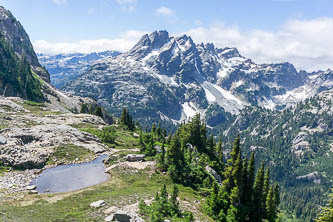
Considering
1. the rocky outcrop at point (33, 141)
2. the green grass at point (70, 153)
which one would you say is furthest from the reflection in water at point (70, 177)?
the rocky outcrop at point (33, 141)

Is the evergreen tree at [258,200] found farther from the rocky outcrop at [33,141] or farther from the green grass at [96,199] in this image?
the rocky outcrop at [33,141]

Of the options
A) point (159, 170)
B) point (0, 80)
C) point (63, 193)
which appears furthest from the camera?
point (0, 80)

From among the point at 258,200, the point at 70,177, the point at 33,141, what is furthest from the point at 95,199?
the point at 258,200

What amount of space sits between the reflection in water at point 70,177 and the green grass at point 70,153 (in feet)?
10.2

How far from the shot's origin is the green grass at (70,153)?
218 feet

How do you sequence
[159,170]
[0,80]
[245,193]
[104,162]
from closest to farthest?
1. [245,193]
2. [159,170]
3. [104,162]
4. [0,80]

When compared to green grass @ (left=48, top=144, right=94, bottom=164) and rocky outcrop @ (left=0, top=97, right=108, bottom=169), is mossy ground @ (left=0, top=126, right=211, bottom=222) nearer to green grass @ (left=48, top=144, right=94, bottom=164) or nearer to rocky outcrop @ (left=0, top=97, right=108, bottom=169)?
green grass @ (left=48, top=144, right=94, bottom=164)

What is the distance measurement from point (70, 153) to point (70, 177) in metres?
14.7

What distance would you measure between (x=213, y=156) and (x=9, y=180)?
6897 cm

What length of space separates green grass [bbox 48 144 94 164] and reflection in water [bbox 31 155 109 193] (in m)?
3.12

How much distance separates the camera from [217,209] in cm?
4906

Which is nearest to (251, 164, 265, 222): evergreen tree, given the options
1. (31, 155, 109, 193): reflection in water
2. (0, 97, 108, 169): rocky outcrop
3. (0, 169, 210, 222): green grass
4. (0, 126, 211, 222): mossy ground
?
(0, 126, 211, 222): mossy ground

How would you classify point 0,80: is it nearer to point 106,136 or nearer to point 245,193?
point 106,136

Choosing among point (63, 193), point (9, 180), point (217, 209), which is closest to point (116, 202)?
point (63, 193)
